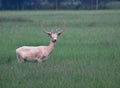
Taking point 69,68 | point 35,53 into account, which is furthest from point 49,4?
point 69,68

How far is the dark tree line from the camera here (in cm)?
5312

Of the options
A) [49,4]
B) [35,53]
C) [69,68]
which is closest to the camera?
[69,68]

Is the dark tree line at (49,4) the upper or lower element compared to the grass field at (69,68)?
lower

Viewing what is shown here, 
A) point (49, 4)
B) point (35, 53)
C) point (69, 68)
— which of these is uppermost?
point (35, 53)

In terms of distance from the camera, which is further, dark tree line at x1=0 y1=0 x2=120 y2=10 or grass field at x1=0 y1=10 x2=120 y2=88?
dark tree line at x1=0 y1=0 x2=120 y2=10

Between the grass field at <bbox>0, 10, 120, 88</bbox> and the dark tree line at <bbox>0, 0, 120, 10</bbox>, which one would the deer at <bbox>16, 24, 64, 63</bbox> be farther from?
the dark tree line at <bbox>0, 0, 120, 10</bbox>

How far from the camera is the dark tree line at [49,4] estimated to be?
174ft

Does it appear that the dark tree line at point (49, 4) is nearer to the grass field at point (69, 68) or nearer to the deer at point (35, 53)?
the grass field at point (69, 68)

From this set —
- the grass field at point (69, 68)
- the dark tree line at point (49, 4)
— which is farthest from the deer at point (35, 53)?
the dark tree line at point (49, 4)

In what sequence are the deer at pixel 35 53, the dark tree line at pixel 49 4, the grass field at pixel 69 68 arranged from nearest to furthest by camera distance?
the grass field at pixel 69 68, the deer at pixel 35 53, the dark tree line at pixel 49 4

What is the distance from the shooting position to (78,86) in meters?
8.32

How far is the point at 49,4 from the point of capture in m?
55.4

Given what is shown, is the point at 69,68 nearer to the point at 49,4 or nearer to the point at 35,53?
the point at 35,53

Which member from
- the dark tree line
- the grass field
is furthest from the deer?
the dark tree line
